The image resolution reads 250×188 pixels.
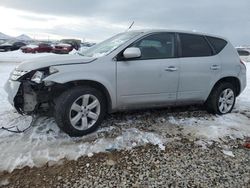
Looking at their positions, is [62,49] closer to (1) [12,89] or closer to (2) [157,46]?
(2) [157,46]

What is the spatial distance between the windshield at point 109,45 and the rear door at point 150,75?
0.75ft

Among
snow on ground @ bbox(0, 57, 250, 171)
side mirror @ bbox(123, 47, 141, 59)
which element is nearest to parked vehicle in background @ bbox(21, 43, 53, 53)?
snow on ground @ bbox(0, 57, 250, 171)

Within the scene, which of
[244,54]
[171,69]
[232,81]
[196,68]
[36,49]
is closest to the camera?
[171,69]

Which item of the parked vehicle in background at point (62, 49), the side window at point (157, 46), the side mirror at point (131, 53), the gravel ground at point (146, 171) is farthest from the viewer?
the parked vehicle in background at point (62, 49)

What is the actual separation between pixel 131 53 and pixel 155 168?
1809mm

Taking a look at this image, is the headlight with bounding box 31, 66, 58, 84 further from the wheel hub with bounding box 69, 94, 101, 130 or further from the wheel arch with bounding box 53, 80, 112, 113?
the wheel hub with bounding box 69, 94, 101, 130

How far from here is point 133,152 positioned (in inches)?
153

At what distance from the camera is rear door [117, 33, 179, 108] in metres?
4.56

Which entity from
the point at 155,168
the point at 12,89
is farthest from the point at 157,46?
the point at 12,89

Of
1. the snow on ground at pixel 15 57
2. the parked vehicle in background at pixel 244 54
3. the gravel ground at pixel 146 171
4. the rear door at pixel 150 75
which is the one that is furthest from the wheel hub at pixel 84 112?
the snow on ground at pixel 15 57

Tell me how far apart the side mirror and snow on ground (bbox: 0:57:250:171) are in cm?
118

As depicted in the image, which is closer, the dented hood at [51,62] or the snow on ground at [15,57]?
the dented hood at [51,62]

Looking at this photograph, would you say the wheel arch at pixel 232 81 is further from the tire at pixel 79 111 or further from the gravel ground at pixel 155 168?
the tire at pixel 79 111

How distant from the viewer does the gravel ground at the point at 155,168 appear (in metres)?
3.17
